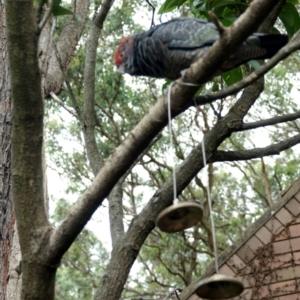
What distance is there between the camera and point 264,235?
4098 millimetres

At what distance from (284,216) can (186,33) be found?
6.69ft

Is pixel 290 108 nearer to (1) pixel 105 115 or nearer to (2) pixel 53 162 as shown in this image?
(1) pixel 105 115

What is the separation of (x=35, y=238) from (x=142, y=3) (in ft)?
→ 25.8

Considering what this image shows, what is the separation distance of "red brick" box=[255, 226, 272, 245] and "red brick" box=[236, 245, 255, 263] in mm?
109

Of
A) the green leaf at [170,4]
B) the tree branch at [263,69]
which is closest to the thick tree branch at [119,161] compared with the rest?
the tree branch at [263,69]

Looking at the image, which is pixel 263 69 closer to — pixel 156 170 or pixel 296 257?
pixel 296 257

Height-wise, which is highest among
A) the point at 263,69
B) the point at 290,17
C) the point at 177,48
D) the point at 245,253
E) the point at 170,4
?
the point at 170,4

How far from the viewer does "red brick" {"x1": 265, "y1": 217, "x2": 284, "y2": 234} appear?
410cm

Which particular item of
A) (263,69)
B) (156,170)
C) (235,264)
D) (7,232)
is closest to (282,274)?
(235,264)

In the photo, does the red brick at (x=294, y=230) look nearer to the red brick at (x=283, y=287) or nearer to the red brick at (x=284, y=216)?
the red brick at (x=284, y=216)

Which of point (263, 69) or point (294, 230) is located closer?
point (263, 69)

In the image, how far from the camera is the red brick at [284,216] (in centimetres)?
411

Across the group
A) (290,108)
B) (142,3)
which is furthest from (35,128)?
(290,108)

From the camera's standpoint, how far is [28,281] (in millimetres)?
1869
